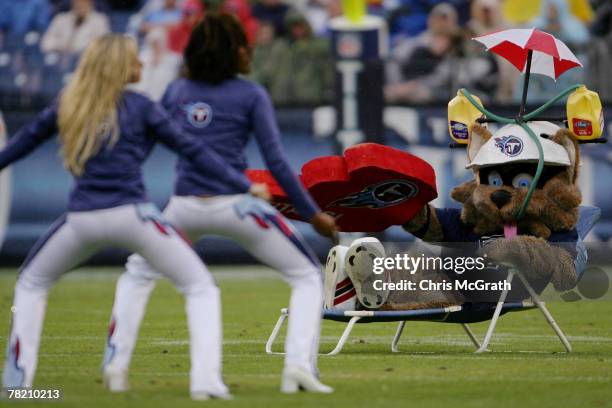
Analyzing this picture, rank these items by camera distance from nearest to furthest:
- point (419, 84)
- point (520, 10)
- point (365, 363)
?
1. point (365, 363)
2. point (419, 84)
3. point (520, 10)

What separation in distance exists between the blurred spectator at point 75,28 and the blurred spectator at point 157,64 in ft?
2.17

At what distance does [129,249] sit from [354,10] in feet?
43.4

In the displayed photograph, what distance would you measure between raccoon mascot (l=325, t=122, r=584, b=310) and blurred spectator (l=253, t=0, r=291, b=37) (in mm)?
11106

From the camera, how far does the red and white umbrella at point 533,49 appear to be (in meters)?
10.8

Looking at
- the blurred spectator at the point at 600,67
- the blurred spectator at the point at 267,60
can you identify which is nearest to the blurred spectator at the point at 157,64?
the blurred spectator at the point at 267,60

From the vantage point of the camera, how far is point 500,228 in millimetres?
11023

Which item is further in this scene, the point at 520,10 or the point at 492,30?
the point at 520,10

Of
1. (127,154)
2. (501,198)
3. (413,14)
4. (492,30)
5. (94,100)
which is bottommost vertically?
(492,30)

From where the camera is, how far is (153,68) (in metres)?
21.0

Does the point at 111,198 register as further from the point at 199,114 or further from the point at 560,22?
the point at 560,22

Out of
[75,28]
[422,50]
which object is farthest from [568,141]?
[75,28]

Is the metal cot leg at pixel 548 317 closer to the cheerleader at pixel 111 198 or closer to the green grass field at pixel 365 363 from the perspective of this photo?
the green grass field at pixel 365 363

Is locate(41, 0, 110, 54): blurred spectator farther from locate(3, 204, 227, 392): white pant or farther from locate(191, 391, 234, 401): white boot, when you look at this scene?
locate(191, 391, 234, 401): white boot

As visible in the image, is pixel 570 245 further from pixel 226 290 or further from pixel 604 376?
pixel 226 290
